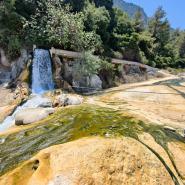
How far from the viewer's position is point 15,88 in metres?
34.3

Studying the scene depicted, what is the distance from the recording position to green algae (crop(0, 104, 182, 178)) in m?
14.6

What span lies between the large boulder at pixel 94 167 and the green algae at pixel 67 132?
1.35m

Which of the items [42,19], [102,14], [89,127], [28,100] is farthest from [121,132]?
Result: [102,14]

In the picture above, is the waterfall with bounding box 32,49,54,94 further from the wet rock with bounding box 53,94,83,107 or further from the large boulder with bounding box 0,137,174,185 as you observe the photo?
the large boulder with bounding box 0,137,174,185

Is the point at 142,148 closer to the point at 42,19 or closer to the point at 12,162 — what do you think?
the point at 12,162

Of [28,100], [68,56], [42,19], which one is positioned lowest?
[28,100]

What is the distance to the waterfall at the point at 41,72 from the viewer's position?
3519 cm

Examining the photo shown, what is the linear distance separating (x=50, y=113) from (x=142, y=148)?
11.0 m

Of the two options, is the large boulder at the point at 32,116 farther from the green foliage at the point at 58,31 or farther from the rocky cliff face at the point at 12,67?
the green foliage at the point at 58,31

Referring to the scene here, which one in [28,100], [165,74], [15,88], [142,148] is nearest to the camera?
[142,148]

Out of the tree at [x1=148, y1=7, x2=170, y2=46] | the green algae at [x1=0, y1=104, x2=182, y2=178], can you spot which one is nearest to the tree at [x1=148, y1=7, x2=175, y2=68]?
the tree at [x1=148, y1=7, x2=170, y2=46]

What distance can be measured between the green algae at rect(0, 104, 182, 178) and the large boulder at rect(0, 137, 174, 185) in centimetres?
135

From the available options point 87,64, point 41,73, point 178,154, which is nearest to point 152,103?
point 87,64

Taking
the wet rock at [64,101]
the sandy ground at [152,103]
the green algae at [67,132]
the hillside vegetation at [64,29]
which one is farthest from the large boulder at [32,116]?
the hillside vegetation at [64,29]
